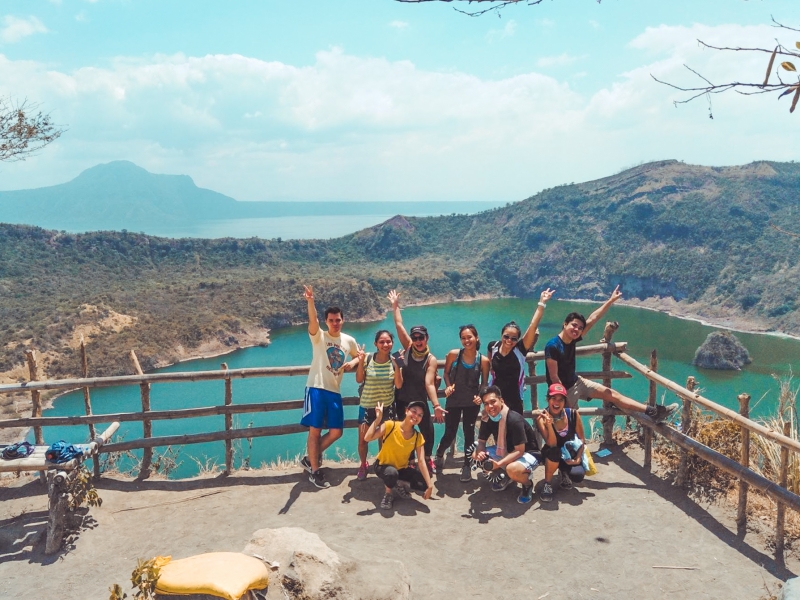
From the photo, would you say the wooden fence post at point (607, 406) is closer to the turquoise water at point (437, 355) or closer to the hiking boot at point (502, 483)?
the hiking boot at point (502, 483)

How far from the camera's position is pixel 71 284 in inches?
1811

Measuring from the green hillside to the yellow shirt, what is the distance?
26917 mm

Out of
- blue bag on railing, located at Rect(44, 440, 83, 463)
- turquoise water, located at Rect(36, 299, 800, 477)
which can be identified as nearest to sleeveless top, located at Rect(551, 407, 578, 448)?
blue bag on railing, located at Rect(44, 440, 83, 463)

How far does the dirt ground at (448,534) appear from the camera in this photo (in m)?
3.83

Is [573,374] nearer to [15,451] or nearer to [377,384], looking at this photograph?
[377,384]

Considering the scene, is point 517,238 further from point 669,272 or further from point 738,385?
point 738,385

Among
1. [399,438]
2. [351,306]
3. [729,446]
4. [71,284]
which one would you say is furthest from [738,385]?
[71,284]

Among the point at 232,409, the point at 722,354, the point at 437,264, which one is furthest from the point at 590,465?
the point at 437,264

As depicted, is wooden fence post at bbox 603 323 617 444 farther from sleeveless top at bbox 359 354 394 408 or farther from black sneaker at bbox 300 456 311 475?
black sneaker at bbox 300 456 311 475

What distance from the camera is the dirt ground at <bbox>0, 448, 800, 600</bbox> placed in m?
3.83

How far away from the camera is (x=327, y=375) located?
5086 millimetres

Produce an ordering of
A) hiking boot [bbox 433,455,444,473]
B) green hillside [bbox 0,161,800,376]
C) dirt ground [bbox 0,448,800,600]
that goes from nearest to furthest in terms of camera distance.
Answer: dirt ground [bbox 0,448,800,600] → hiking boot [bbox 433,455,444,473] → green hillside [bbox 0,161,800,376]

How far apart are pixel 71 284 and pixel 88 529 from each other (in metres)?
47.3

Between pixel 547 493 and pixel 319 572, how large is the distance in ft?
7.19
